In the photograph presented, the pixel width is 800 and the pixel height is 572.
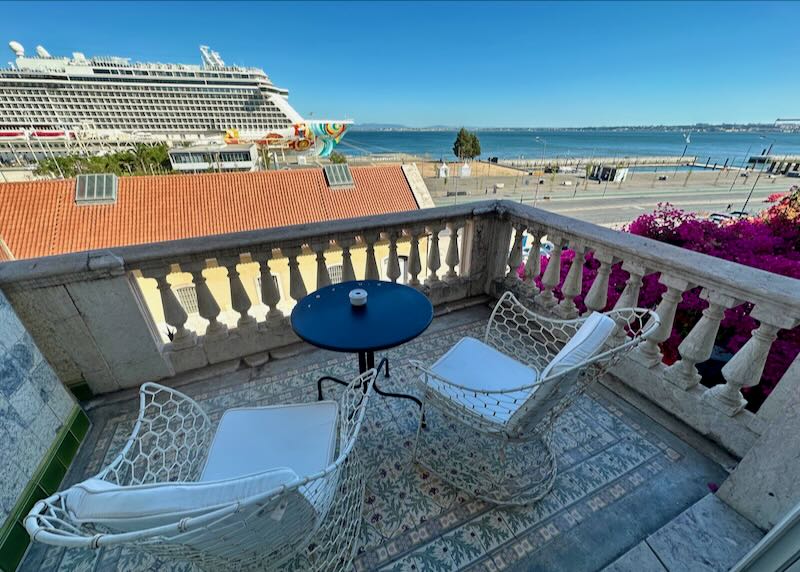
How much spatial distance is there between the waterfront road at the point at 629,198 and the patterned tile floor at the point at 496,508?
83.1ft

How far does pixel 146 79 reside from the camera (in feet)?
174

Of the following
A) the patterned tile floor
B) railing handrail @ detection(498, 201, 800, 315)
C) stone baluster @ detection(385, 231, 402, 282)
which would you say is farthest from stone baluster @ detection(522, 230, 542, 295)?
stone baluster @ detection(385, 231, 402, 282)

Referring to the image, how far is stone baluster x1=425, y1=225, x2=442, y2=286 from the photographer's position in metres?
2.89

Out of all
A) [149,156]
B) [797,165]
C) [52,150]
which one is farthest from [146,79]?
[797,165]

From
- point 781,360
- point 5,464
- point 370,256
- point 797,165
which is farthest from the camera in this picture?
point 797,165

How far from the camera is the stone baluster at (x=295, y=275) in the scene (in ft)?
8.17

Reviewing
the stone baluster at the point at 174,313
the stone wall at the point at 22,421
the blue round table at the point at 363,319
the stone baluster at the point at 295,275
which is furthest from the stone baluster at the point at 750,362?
the stone wall at the point at 22,421

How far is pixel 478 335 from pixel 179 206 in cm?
1398

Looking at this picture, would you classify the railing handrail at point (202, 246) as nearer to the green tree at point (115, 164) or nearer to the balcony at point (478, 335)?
the balcony at point (478, 335)

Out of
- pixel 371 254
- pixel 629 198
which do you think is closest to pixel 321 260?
pixel 371 254

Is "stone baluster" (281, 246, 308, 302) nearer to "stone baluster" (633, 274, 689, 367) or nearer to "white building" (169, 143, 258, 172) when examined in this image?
"stone baluster" (633, 274, 689, 367)

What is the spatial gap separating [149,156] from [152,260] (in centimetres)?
4202

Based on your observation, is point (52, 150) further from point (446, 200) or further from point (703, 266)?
point (703, 266)

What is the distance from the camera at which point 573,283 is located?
2.60 meters
